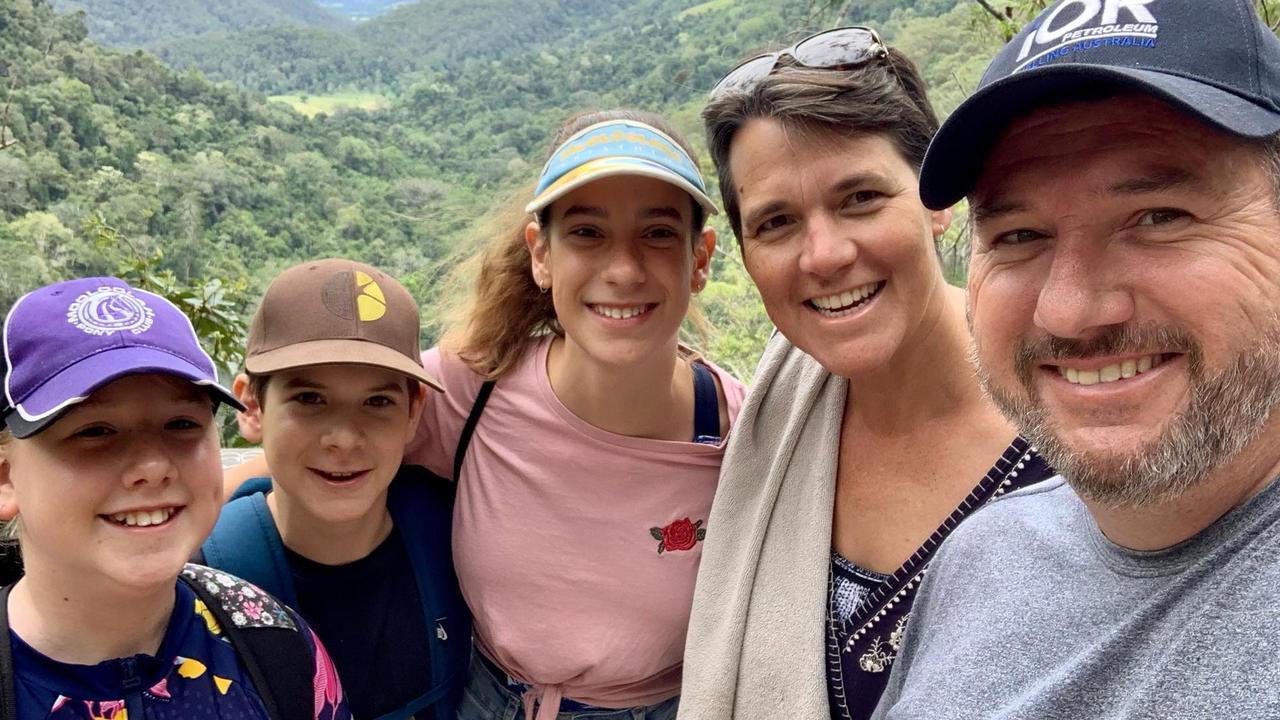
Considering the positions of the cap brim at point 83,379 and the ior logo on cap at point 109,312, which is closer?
the cap brim at point 83,379

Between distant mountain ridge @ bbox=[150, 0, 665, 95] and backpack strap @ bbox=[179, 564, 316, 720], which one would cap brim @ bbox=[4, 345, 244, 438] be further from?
distant mountain ridge @ bbox=[150, 0, 665, 95]

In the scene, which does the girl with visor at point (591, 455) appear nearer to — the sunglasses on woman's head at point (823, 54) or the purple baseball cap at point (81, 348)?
the sunglasses on woman's head at point (823, 54)

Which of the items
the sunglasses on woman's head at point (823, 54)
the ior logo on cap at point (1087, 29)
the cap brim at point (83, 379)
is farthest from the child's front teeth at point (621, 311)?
the ior logo on cap at point (1087, 29)

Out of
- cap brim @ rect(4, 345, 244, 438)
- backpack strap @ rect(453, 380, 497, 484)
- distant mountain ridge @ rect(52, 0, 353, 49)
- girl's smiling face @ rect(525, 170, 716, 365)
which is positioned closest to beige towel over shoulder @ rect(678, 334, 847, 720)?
girl's smiling face @ rect(525, 170, 716, 365)

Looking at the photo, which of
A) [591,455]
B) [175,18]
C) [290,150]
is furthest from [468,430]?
[175,18]

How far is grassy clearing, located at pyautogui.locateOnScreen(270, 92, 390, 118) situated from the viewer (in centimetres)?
3950

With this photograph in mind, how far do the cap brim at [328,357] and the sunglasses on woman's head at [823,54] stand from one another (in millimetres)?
930

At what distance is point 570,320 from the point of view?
1998 millimetres

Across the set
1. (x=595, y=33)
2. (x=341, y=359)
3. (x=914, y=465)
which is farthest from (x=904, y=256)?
(x=595, y=33)

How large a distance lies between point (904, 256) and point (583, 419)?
34.1 inches

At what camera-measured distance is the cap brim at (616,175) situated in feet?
5.96

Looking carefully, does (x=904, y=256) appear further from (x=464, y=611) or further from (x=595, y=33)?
(x=595, y=33)

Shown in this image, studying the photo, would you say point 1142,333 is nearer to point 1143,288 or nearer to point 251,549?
point 1143,288

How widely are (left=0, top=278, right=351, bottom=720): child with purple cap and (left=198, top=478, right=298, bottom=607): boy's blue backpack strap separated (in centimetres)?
29
